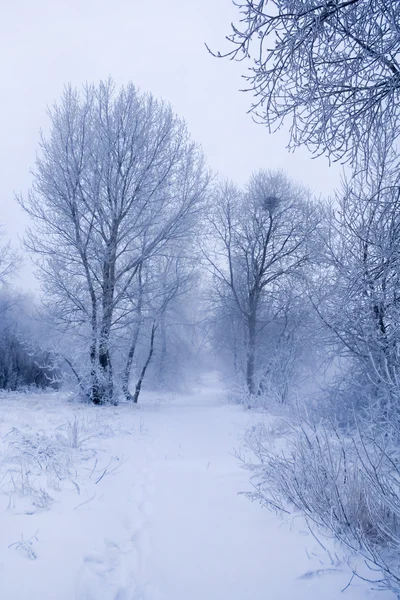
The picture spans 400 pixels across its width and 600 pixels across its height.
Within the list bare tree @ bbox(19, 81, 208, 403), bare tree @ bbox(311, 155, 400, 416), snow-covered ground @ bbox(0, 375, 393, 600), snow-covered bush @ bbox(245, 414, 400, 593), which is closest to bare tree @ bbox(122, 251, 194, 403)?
bare tree @ bbox(19, 81, 208, 403)

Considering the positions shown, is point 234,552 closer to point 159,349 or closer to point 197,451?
point 197,451

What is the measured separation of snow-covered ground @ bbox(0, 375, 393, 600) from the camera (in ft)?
6.38

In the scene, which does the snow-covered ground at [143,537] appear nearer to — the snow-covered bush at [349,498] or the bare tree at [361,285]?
the snow-covered bush at [349,498]

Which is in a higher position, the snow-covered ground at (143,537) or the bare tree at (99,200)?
the bare tree at (99,200)

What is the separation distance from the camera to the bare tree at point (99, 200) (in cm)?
1020

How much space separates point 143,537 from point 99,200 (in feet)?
31.3

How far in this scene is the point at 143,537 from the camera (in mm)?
2584

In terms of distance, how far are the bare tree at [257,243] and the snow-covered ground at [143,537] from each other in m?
11.1

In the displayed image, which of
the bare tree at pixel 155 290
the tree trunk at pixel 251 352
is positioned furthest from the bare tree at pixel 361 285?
the tree trunk at pixel 251 352

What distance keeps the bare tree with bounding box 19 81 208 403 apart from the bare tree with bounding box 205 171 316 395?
4.53m

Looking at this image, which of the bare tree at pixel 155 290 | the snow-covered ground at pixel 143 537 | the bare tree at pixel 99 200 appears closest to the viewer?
the snow-covered ground at pixel 143 537

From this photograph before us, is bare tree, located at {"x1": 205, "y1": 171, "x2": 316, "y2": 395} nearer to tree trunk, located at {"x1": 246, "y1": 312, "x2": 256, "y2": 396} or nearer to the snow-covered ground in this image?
tree trunk, located at {"x1": 246, "y1": 312, "x2": 256, "y2": 396}

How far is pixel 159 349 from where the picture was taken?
22.6 meters

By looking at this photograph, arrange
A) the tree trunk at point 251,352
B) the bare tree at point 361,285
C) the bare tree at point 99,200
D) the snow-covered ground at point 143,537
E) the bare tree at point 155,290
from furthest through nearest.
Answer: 1. the tree trunk at point 251,352
2. the bare tree at point 155,290
3. the bare tree at point 99,200
4. the bare tree at point 361,285
5. the snow-covered ground at point 143,537
